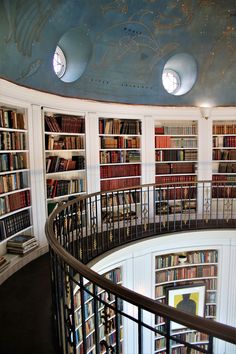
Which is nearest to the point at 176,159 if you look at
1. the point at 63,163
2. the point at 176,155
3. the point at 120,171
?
the point at 176,155

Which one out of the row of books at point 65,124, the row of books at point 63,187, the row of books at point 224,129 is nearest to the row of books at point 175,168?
the row of books at point 224,129

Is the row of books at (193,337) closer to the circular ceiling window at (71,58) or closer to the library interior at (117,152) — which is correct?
the library interior at (117,152)

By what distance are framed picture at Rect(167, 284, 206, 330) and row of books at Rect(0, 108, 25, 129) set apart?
4.23 m

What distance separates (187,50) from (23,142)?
3.80 m

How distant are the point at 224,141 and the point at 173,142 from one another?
118cm

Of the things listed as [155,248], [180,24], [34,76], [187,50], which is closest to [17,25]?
[34,76]

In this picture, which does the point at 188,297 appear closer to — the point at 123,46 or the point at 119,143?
the point at 119,143

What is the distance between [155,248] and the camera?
17.7ft

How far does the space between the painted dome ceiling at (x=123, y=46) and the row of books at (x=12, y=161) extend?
39.7 inches

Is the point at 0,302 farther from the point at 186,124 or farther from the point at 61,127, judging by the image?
the point at 186,124

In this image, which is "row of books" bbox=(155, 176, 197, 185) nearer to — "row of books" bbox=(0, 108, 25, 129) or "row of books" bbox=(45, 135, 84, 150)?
"row of books" bbox=(45, 135, 84, 150)

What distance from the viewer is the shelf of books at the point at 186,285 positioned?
5871mm

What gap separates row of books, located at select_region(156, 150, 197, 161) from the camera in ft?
21.0

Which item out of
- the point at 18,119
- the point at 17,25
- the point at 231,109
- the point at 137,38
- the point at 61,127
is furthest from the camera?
the point at 231,109
